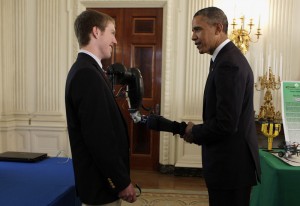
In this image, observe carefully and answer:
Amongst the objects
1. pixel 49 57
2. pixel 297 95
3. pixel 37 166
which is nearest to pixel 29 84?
pixel 49 57

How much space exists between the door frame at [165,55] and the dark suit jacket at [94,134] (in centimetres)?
317

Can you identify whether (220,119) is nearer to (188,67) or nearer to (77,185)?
(77,185)

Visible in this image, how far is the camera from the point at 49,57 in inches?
188

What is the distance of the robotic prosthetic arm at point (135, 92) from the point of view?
1969 mm

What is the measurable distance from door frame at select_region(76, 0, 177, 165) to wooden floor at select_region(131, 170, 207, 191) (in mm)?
259

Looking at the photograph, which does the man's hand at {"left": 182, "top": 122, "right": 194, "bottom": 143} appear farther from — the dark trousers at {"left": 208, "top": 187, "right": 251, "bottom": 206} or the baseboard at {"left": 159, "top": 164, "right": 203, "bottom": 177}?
the baseboard at {"left": 159, "top": 164, "right": 203, "bottom": 177}

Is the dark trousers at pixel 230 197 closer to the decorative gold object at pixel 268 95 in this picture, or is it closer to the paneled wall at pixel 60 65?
the decorative gold object at pixel 268 95

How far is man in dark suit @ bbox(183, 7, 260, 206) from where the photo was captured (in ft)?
5.14

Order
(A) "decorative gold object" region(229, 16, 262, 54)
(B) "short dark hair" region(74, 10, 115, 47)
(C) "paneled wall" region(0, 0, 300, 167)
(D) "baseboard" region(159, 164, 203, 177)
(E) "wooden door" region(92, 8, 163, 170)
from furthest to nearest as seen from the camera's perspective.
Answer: (E) "wooden door" region(92, 8, 163, 170) < (D) "baseboard" region(159, 164, 203, 177) < (C) "paneled wall" region(0, 0, 300, 167) < (A) "decorative gold object" region(229, 16, 262, 54) < (B) "short dark hair" region(74, 10, 115, 47)

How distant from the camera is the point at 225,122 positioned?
157 centimetres

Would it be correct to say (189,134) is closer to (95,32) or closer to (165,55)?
(95,32)

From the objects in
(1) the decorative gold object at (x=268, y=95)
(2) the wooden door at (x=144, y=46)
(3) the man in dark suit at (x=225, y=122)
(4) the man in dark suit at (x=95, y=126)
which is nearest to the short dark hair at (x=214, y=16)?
(3) the man in dark suit at (x=225, y=122)

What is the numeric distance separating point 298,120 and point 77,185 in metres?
1.73

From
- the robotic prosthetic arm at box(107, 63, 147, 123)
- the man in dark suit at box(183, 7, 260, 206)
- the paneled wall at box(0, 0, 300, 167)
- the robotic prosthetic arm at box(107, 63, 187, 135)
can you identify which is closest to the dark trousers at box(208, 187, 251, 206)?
the man in dark suit at box(183, 7, 260, 206)
